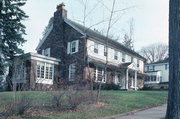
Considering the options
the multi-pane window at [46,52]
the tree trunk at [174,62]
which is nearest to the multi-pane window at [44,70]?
the multi-pane window at [46,52]

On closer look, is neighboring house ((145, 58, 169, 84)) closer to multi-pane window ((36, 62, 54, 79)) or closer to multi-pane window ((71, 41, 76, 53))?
multi-pane window ((71, 41, 76, 53))

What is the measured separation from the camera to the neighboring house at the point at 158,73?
191 feet

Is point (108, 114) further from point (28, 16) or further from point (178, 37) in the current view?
point (28, 16)

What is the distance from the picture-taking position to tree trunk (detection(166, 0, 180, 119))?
884 centimetres

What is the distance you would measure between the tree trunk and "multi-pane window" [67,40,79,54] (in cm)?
2303

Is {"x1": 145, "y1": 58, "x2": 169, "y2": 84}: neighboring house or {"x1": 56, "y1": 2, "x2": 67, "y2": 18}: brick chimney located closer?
{"x1": 56, "y1": 2, "x2": 67, "y2": 18}: brick chimney

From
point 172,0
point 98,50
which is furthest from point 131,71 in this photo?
point 172,0

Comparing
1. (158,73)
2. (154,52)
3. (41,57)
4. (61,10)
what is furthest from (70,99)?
(154,52)

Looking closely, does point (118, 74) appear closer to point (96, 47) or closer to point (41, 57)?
point (96, 47)

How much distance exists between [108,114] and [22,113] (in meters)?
3.88

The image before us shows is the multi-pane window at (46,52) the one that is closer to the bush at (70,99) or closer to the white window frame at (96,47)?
the white window frame at (96,47)

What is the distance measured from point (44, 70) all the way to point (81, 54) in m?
4.51

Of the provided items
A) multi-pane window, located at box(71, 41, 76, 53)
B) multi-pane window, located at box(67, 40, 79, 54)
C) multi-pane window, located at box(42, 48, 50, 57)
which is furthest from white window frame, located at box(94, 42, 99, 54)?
multi-pane window, located at box(42, 48, 50, 57)

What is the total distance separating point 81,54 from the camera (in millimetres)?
31297
